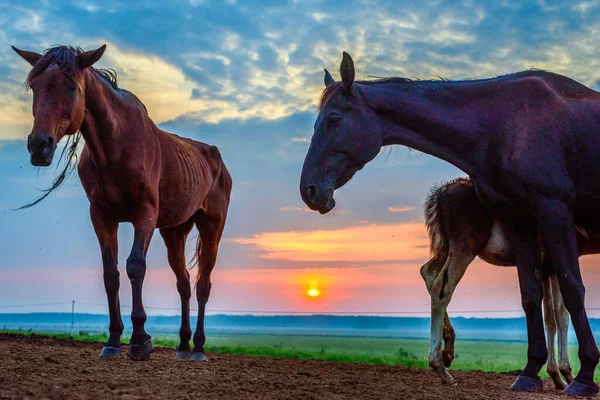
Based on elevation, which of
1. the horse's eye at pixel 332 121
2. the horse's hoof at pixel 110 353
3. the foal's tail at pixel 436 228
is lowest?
the horse's hoof at pixel 110 353

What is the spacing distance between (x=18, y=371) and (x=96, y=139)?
2644 mm

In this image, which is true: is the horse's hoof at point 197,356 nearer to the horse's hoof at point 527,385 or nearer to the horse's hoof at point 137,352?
the horse's hoof at point 137,352

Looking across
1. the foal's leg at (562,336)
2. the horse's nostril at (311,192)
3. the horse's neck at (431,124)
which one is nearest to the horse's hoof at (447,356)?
the foal's leg at (562,336)

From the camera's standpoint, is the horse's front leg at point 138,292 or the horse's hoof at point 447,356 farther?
the horse's hoof at point 447,356

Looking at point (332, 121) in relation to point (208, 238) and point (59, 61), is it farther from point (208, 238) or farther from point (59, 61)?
point (208, 238)

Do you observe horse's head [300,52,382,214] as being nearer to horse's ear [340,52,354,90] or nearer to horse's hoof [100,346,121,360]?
horse's ear [340,52,354,90]

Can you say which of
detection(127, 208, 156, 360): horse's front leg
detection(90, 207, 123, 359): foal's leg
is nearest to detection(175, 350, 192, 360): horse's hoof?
detection(90, 207, 123, 359): foal's leg

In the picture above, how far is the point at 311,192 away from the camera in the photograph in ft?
21.2

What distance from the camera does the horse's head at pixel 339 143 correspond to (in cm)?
649

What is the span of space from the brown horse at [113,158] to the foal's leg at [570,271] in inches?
162

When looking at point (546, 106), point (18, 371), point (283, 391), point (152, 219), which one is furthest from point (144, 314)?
point (546, 106)

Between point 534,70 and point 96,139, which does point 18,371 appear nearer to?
point 96,139

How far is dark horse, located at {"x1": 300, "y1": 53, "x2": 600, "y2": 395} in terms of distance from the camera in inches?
248

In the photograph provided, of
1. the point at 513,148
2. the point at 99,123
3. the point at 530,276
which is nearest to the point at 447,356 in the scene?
the point at 530,276
